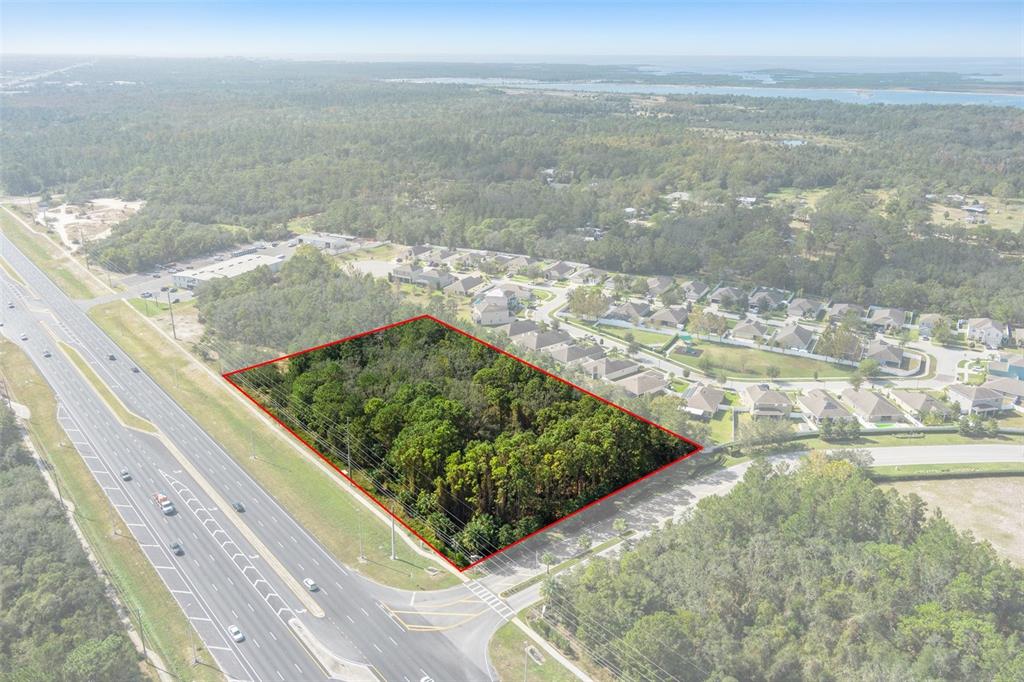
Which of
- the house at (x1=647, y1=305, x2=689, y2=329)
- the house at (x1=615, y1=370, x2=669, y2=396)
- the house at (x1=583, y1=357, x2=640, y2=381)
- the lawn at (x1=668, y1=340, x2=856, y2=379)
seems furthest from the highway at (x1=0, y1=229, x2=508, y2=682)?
the house at (x1=647, y1=305, x2=689, y2=329)

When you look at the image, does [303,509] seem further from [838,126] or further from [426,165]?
[838,126]

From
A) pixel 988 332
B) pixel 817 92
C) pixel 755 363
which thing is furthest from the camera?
pixel 817 92

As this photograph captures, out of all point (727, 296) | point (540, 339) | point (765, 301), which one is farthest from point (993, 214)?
point (540, 339)

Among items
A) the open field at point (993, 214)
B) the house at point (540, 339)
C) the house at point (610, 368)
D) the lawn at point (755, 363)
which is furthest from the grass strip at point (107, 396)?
the open field at point (993, 214)

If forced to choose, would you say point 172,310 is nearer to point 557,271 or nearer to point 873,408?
point 557,271

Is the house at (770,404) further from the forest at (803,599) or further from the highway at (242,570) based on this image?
the highway at (242,570)

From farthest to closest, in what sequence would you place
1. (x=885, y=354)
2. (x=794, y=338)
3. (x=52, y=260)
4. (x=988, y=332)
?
(x=52, y=260) → (x=988, y=332) → (x=794, y=338) → (x=885, y=354)

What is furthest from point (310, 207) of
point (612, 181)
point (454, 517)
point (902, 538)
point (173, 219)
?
point (902, 538)
